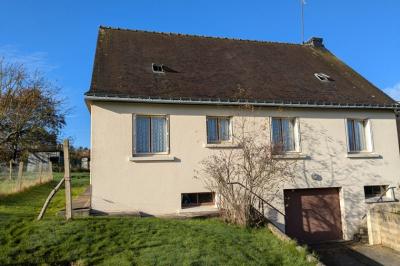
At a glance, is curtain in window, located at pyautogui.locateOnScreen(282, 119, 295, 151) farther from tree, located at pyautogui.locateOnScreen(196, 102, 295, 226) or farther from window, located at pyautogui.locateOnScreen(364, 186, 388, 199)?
window, located at pyautogui.locateOnScreen(364, 186, 388, 199)

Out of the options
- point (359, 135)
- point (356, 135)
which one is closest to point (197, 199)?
point (356, 135)

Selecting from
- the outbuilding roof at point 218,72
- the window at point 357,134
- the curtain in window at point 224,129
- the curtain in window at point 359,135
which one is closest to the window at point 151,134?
the outbuilding roof at point 218,72

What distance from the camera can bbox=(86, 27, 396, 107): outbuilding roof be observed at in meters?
12.6

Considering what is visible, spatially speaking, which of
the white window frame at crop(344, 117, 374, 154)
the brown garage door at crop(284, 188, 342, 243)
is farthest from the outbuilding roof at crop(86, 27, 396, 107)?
the brown garage door at crop(284, 188, 342, 243)

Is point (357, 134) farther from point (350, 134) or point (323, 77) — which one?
point (323, 77)

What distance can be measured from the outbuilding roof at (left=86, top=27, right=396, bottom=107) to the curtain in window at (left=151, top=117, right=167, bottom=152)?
0.92 metres

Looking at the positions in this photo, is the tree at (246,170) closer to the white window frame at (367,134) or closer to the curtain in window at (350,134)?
the curtain in window at (350,134)

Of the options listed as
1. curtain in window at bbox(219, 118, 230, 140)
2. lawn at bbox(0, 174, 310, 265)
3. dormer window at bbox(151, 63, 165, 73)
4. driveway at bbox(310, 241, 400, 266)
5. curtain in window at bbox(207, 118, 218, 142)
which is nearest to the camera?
lawn at bbox(0, 174, 310, 265)

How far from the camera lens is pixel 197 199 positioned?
1255cm

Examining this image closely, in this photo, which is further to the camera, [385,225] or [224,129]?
[224,129]

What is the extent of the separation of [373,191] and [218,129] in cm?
700

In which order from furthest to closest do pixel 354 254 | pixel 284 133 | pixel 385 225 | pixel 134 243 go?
pixel 284 133, pixel 385 225, pixel 354 254, pixel 134 243

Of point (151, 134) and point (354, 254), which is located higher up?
point (151, 134)

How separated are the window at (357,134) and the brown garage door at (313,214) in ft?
6.41
